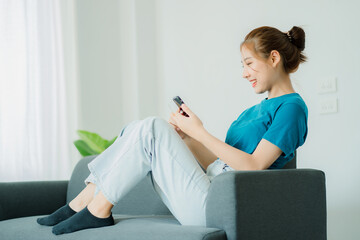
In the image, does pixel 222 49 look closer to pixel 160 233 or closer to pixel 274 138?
pixel 274 138

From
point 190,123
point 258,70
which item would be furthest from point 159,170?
point 258,70

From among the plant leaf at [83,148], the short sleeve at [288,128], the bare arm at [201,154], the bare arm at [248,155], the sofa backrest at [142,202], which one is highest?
the short sleeve at [288,128]

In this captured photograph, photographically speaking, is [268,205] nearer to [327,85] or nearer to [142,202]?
[142,202]

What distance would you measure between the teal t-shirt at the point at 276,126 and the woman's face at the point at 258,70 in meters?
0.07

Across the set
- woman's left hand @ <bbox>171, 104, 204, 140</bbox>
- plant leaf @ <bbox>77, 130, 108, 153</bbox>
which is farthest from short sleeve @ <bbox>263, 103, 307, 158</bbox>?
plant leaf @ <bbox>77, 130, 108, 153</bbox>

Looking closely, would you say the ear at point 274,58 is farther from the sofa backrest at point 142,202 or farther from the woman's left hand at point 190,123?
the sofa backrest at point 142,202

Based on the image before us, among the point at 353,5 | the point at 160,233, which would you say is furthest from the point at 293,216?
the point at 353,5

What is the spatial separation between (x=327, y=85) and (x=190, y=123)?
1.23 m

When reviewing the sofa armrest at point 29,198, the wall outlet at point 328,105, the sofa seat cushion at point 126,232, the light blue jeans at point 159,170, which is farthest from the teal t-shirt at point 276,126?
the sofa armrest at point 29,198

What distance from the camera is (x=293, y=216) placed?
4.82 feet

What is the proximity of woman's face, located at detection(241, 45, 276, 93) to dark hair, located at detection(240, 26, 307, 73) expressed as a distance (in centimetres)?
2

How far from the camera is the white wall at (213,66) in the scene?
2.51m

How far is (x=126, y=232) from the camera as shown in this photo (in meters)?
1.41

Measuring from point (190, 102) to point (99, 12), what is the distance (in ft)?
3.81
